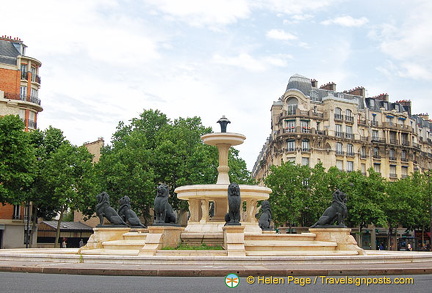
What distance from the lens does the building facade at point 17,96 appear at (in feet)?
164

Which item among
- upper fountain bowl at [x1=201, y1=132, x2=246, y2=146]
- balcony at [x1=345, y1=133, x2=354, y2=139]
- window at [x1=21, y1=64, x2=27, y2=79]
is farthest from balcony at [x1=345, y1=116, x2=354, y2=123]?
upper fountain bowl at [x1=201, y1=132, x2=246, y2=146]

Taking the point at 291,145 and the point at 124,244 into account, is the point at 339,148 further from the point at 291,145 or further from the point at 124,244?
the point at 124,244

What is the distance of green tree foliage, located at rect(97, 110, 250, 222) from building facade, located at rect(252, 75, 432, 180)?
17.1 meters

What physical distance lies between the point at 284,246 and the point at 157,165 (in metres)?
27.3

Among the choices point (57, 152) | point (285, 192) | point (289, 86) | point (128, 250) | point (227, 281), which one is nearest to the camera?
point (227, 281)

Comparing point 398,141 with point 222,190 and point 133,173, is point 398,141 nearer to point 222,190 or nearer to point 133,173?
point 133,173

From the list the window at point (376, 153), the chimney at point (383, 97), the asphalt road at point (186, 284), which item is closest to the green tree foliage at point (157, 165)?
the window at point (376, 153)

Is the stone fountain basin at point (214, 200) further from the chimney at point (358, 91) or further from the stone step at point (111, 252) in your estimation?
the chimney at point (358, 91)

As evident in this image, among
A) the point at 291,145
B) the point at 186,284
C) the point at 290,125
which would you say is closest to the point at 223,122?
the point at 186,284

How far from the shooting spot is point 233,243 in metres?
19.7

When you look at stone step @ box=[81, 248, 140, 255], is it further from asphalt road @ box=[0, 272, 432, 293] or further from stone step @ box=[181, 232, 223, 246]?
asphalt road @ box=[0, 272, 432, 293]

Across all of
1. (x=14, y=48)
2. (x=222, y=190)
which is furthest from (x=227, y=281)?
(x=14, y=48)

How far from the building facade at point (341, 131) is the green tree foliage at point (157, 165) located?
1711 centimetres

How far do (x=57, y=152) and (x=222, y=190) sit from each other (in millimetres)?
23993
